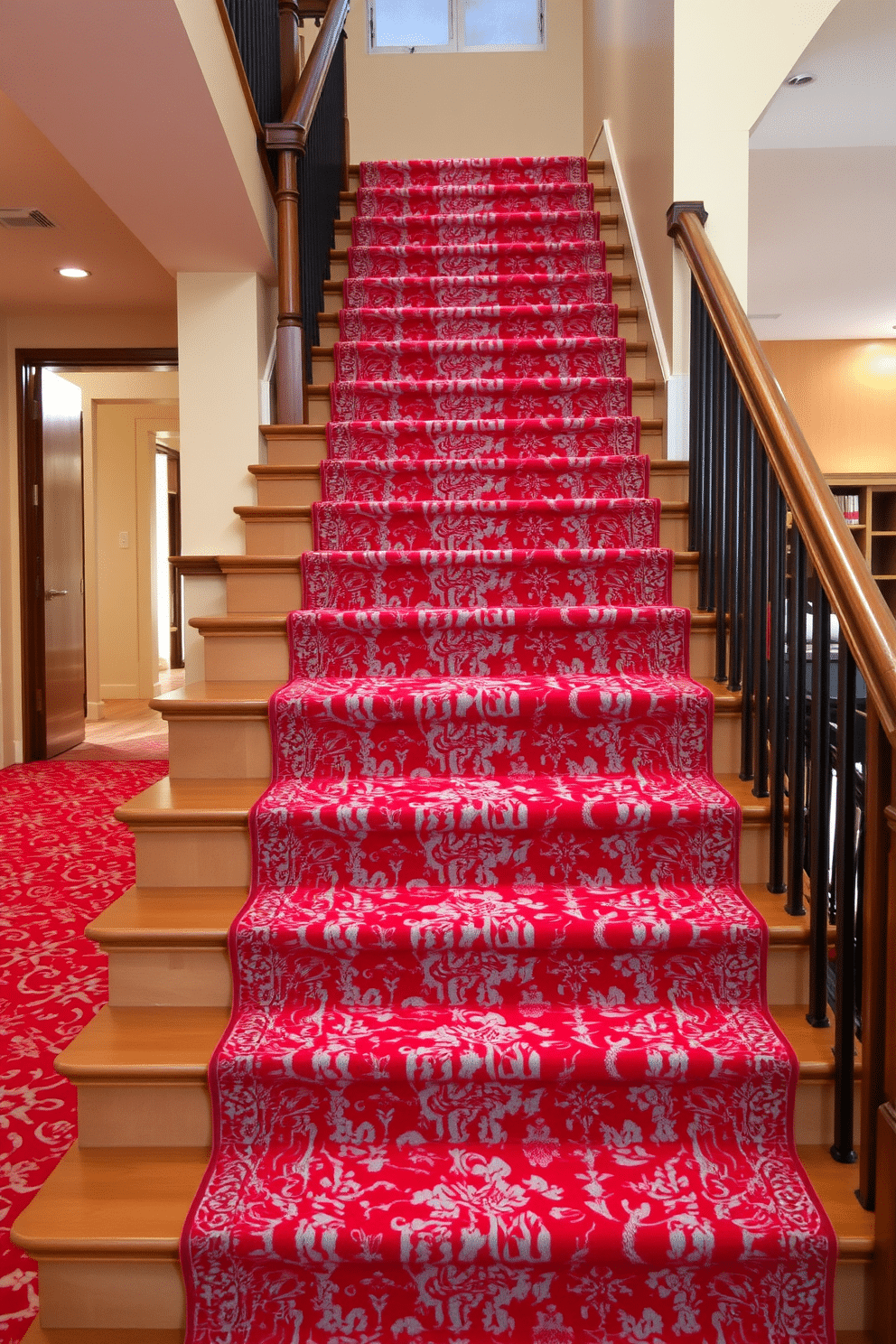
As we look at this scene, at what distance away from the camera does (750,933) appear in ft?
5.51

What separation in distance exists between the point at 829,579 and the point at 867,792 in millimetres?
367

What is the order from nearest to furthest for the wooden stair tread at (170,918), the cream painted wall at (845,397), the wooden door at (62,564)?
1. the wooden stair tread at (170,918)
2. the wooden door at (62,564)
3. the cream painted wall at (845,397)

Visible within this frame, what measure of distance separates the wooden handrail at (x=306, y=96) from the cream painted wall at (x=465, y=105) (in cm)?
231

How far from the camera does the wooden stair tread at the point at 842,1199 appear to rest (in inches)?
54.1

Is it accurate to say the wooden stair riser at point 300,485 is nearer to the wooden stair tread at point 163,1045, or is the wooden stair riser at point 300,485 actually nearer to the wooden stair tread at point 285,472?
the wooden stair tread at point 285,472

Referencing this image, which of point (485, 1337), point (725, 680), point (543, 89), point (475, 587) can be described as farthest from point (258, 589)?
point (543, 89)

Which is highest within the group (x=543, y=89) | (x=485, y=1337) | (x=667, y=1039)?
(x=543, y=89)

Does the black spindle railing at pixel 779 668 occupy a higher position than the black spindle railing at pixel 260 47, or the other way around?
the black spindle railing at pixel 260 47

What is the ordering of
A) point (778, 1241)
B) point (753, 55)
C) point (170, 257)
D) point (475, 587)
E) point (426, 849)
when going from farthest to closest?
point (170, 257)
point (753, 55)
point (475, 587)
point (426, 849)
point (778, 1241)

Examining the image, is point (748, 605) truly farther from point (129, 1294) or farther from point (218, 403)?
point (218, 403)

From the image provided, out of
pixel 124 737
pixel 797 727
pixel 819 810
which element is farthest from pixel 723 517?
pixel 124 737

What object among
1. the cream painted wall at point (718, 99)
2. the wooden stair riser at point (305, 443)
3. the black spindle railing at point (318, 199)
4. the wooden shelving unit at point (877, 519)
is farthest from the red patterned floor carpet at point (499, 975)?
the wooden shelving unit at point (877, 519)

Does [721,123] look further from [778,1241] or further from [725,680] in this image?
[778,1241]

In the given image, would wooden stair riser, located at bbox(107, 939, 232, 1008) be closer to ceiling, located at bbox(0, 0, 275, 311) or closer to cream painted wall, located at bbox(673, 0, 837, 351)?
ceiling, located at bbox(0, 0, 275, 311)
